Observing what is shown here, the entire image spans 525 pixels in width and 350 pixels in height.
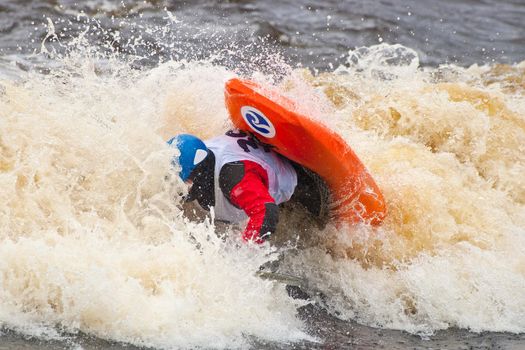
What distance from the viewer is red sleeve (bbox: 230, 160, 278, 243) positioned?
468 cm

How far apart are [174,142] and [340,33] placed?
8.36 meters

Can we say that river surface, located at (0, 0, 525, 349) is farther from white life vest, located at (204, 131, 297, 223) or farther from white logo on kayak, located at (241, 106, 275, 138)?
white logo on kayak, located at (241, 106, 275, 138)

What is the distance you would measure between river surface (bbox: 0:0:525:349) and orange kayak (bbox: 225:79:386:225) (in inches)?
7.1

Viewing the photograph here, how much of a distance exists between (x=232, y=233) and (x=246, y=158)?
485 mm

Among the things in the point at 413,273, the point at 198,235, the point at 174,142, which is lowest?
the point at 413,273

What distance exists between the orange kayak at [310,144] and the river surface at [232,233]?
7.1 inches

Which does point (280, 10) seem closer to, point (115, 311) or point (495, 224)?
point (495, 224)

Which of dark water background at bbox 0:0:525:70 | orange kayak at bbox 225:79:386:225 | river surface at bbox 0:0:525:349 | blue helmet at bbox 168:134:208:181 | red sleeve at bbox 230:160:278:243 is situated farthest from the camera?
dark water background at bbox 0:0:525:70

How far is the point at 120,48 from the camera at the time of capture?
1087 cm

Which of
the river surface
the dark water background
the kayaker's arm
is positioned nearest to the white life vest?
Answer: the kayaker's arm

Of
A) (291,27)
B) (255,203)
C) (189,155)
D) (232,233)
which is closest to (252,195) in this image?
(255,203)

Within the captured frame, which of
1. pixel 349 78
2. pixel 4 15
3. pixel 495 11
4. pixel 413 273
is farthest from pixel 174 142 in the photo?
pixel 495 11

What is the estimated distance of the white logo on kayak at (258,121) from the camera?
5.09 metres

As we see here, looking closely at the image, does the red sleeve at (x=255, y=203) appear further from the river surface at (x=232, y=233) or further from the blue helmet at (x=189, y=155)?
the blue helmet at (x=189, y=155)
